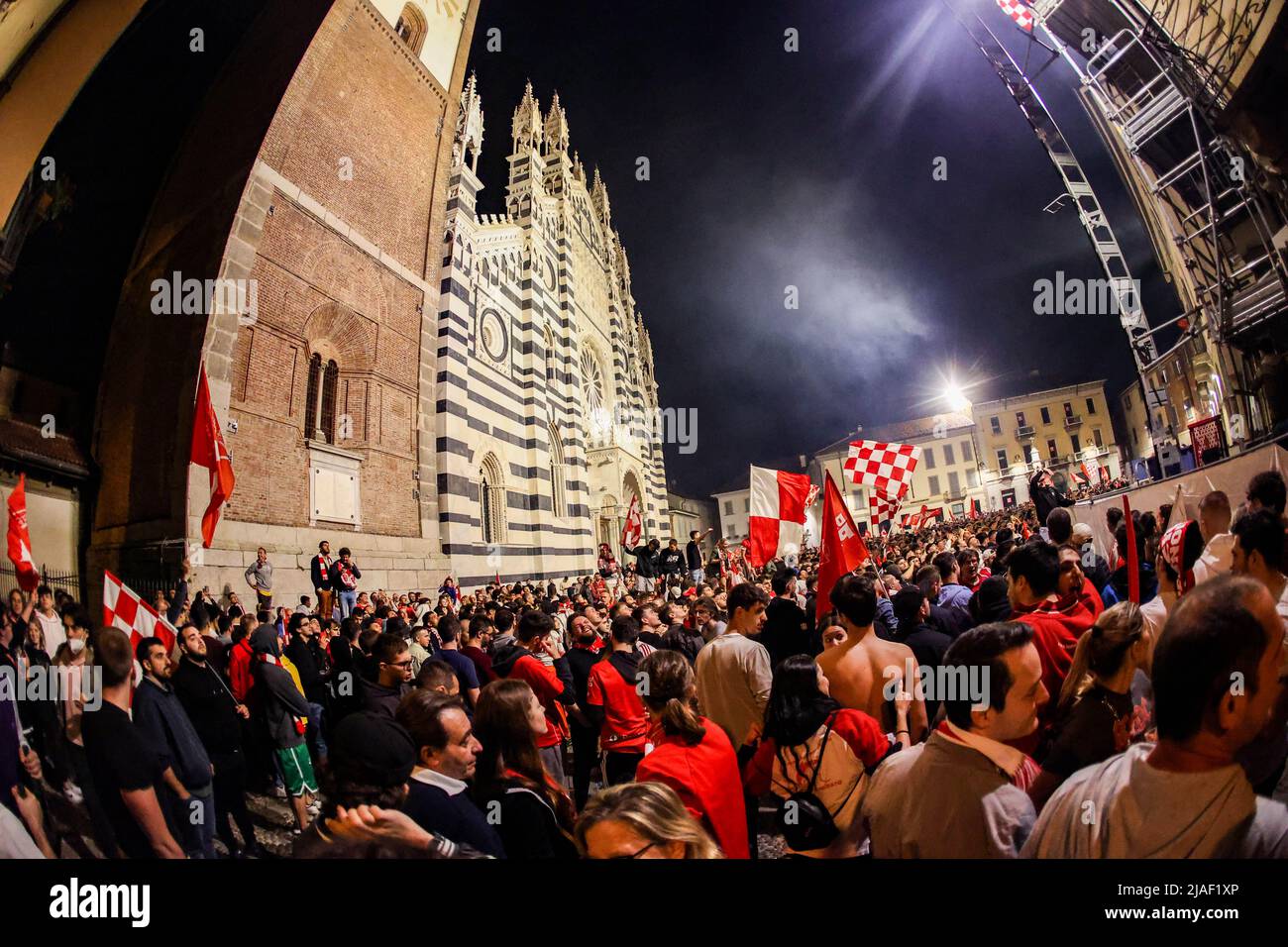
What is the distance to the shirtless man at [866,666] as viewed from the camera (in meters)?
3.23

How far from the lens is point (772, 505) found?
27.5 feet

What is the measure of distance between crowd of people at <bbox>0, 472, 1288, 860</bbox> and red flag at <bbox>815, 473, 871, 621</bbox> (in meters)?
0.45

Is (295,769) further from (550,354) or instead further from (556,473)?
(550,354)

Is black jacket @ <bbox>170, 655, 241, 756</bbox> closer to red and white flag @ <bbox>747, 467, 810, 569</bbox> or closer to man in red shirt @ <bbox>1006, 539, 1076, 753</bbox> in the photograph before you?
man in red shirt @ <bbox>1006, 539, 1076, 753</bbox>

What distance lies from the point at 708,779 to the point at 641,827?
836mm

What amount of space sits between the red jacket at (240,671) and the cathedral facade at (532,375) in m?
10.0

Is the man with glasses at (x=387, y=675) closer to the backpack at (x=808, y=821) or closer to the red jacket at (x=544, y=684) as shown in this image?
the red jacket at (x=544, y=684)

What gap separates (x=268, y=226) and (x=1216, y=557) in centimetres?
1459

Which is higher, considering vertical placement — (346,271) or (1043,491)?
(346,271)

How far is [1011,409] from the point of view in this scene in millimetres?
51094

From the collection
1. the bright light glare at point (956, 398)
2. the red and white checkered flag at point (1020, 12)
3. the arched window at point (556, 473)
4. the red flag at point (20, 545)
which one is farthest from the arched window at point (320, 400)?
the bright light glare at point (956, 398)

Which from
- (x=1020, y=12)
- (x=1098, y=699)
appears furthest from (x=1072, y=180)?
(x=1098, y=699)

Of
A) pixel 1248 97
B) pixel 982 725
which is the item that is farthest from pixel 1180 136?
pixel 982 725
